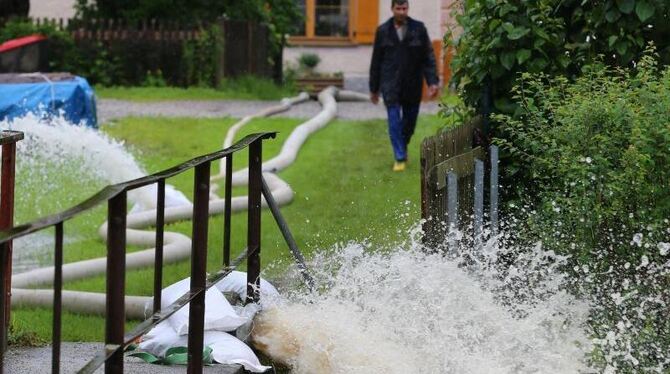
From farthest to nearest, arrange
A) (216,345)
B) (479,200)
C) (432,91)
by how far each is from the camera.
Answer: (432,91), (479,200), (216,345)

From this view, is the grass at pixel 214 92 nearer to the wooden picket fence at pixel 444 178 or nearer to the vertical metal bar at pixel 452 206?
the wooden picket fence at pixel 444 178

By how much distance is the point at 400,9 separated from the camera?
13328 mm

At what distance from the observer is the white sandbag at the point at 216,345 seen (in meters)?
5.93

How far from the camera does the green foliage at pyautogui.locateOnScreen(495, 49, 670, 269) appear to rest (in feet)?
20.3

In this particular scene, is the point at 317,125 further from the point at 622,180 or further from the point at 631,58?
the point at 622,180

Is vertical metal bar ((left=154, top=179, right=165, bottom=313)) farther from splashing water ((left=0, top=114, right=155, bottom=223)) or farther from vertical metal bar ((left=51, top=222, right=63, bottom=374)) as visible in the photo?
splashing water ((left=0, top=114, right=155, bottom=223))

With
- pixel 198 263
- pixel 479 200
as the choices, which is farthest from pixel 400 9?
pixel 198 263

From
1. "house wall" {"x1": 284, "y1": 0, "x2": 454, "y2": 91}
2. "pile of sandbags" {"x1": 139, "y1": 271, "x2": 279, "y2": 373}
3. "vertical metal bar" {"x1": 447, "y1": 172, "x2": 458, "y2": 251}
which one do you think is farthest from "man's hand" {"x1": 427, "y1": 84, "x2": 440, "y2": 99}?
"house wall" {"x1": 284, "y1": 0, "x2": 454, "y2": 91}

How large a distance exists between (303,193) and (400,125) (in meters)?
1.63

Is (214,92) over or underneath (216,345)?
over

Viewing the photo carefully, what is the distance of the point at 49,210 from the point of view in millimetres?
11906

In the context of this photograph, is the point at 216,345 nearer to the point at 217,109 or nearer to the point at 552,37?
the point at 552,37

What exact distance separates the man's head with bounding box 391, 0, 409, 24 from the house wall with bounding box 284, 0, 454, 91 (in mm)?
14113

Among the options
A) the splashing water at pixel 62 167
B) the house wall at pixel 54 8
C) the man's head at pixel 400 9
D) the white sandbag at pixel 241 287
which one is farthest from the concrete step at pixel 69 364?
the house wall at pixel 54 8
